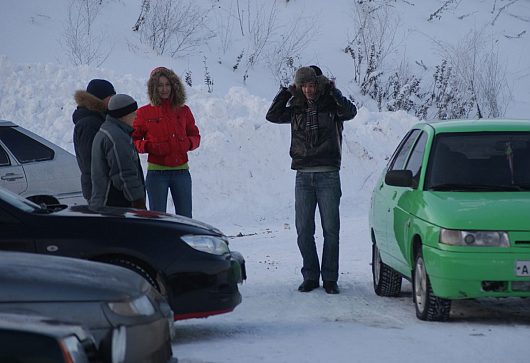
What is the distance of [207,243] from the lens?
7375mm

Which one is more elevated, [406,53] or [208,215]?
[406,53]

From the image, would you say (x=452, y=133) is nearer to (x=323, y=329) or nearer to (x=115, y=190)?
(x=323, y=329)

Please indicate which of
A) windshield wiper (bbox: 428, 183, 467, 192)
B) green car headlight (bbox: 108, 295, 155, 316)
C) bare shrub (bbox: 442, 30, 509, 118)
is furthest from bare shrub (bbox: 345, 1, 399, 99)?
green car headlight (bbox: 108, 295, 155, 316)

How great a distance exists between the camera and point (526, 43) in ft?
109

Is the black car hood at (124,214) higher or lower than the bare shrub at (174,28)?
lower

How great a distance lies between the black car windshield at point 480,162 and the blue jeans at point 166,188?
7.68 ft

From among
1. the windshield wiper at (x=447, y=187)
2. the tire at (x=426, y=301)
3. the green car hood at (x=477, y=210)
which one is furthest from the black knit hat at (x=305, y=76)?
the tire at (x=426, y=301)

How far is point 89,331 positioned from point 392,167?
5.71 m

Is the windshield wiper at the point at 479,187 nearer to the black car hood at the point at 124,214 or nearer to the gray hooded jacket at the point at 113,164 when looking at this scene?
the black car hood at the point at 124,214

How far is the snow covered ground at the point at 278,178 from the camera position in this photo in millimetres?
7184

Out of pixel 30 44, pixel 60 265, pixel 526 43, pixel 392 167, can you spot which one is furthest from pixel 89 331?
pixel 526 43

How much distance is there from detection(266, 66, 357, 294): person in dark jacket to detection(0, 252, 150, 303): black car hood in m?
4.56

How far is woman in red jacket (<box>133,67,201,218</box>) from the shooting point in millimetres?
9641

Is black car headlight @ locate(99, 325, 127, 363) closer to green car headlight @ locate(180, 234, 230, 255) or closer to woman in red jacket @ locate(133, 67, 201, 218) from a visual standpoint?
green car headlight @ locate(180, 234, 230, 255)
